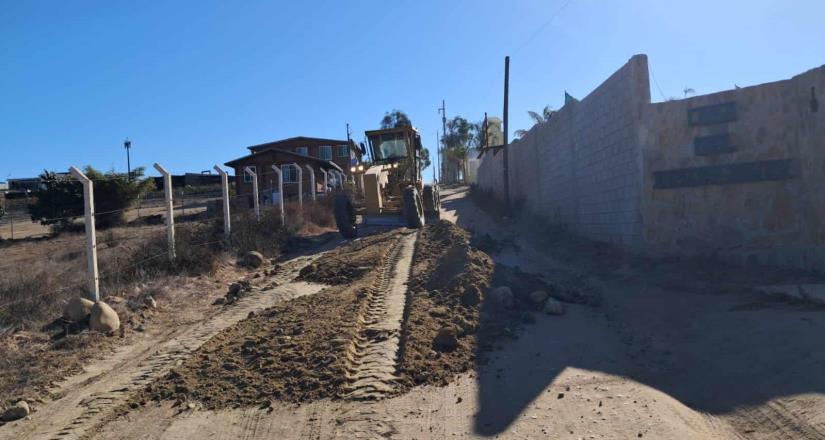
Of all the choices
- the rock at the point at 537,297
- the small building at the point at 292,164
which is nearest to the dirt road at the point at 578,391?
the rock at the point at 537,297

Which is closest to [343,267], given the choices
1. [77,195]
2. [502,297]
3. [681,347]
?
[502,297]

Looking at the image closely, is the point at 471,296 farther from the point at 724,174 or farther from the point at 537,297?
the point at 724,174

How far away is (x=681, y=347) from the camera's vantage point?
6.13m

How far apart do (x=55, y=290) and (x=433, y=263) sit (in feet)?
18.0

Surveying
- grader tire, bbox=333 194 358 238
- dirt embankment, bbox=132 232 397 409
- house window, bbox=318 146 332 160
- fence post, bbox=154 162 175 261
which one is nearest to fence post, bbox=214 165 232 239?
fence post, bbox=154 162 175 261

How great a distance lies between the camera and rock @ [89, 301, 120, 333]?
6.97 metres

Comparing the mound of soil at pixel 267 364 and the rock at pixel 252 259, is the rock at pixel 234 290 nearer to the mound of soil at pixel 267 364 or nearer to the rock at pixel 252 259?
the mound of soil at pixel 267 364

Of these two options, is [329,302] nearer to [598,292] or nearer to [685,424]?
[598,292]

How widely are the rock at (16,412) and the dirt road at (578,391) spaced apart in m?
0.09

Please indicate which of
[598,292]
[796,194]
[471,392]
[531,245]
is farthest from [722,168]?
[471,392]

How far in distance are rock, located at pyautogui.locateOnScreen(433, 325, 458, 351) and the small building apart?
1406 centimetres

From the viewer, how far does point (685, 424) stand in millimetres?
4219

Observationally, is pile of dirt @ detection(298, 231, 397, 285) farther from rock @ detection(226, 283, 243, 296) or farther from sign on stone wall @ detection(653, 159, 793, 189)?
sign on stone wall @ detection(653, 159, 793, 189)

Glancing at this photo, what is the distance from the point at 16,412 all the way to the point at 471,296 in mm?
4699
